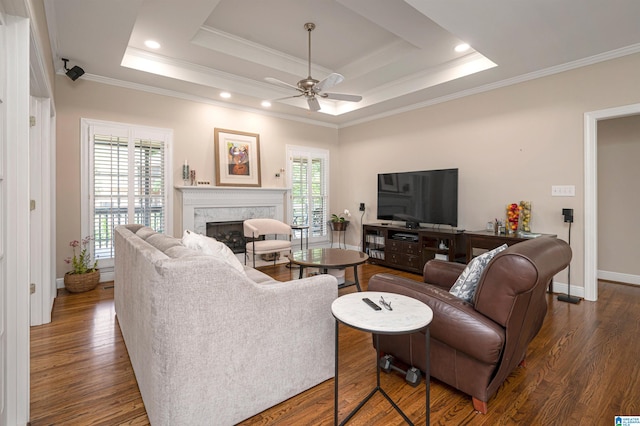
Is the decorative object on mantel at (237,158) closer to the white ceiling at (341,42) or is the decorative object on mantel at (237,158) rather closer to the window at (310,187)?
the white ceiling at (341,42)

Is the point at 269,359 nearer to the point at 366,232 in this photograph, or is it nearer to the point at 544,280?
the point at 544,280

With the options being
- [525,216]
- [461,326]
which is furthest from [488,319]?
[525,216]

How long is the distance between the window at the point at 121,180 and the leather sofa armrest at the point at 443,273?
380 cm

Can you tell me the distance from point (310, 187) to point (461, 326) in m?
4.95

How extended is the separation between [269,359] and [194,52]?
3.82m

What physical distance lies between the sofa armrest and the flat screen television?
10.1ft

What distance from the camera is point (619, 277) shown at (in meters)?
4.40

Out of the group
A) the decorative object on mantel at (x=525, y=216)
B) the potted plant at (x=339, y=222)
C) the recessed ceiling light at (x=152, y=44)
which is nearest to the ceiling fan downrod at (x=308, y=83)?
the recessed ceiling light at (x=152, y=44)

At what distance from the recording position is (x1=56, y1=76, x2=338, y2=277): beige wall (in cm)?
395

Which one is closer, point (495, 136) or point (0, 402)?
point (0, 402)

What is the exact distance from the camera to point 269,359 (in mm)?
1685

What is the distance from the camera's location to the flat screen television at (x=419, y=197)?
4649 millimetres

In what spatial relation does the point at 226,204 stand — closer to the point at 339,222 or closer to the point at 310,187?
the point at 310,187

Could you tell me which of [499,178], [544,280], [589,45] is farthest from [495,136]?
[544,280]
